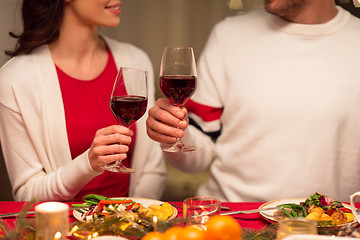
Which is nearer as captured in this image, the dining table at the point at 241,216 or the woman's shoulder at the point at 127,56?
the dining table at the point at 241,216

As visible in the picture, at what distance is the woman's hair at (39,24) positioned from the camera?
6.55 ft

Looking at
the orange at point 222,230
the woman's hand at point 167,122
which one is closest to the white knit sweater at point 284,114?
the woman's hand at point 167,122

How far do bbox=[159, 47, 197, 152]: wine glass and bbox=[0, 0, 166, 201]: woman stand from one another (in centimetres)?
54

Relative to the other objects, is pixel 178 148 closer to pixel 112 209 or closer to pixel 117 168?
pixel 117 168

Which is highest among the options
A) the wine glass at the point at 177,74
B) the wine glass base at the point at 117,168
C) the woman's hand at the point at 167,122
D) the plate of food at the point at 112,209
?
the wine glass at the point at 177,74

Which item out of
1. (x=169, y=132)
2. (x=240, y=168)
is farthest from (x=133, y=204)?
(x=240, y=168)

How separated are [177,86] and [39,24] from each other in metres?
0.99

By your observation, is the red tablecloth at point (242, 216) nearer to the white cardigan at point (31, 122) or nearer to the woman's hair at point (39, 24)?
the white cardigan at point (31, 122)

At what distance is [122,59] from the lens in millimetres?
2178

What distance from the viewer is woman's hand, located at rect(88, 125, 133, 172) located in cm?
134

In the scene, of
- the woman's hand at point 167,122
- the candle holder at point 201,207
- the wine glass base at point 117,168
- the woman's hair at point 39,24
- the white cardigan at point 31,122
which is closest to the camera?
the candle holder at point 201,207

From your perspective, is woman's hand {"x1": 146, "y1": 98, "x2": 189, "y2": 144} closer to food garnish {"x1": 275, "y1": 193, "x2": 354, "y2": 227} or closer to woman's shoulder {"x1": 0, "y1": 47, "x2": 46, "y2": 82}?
food garnish {"x1": 275, "y1": 193, "x2": 354, "y2": 227}

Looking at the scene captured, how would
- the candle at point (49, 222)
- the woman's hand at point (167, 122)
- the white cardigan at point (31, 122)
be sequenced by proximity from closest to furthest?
1. the candle at point (49, 222)
2. the woman's hand at point (167, 122)
3. the white cardigan at point (31, 122)

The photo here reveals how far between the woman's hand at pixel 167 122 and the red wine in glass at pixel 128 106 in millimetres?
107
